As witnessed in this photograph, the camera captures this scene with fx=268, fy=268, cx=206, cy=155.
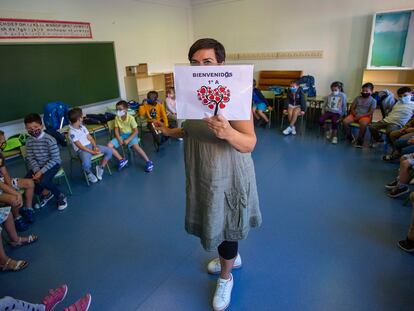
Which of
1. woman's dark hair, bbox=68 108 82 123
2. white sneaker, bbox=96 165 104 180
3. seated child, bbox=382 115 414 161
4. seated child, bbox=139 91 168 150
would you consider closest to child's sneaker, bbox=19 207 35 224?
white sneaker, bbox=96 165 104 180

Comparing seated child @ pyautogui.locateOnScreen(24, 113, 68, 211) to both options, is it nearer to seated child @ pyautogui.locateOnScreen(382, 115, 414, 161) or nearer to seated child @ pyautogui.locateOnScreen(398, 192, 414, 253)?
seated child @ pyautogui.locateOnScreen(398, 192, 414, 253)

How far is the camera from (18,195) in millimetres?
2518

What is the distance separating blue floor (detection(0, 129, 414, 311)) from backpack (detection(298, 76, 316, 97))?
126 inches

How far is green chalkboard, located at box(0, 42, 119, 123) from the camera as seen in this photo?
458 centimetres

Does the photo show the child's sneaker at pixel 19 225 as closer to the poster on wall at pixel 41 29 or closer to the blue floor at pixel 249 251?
the blue floor at pixel 249 251

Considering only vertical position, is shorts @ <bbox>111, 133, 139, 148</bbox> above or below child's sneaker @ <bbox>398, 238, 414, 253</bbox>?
above

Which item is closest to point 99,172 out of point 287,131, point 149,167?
point 149,167

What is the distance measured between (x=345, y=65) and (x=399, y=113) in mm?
2613

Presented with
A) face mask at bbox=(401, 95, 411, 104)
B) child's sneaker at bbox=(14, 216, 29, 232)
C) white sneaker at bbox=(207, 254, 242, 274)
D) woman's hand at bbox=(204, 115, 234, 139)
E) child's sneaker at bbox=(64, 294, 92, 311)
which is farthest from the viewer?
face mask at bbox=(401, 95, 411, 104)

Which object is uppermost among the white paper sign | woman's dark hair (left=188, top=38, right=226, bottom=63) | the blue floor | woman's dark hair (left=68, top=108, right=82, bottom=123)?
woman's dark hair (left=188, top=38, right=226, bottom=63)

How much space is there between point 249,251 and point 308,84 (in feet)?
17.4

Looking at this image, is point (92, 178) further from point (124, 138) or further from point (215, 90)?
point (215, 90)

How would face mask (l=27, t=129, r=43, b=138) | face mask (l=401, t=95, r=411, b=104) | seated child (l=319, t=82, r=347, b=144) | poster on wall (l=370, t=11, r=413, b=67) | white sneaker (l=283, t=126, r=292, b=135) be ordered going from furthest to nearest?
white sneaker (l=283, t=126, r=292, b=135) < poster on wall (l=370, t=11, r=413, b=67) < seated child (l=319, t=82, r=347, b=144) < face mask (l=401, t=95, r=411, b=104) < face mask (l=27, t=129, r=43, b=138)

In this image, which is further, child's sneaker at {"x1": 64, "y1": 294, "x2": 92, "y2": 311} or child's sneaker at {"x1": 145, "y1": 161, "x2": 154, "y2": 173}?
child's sneaker at {"x1": 145, "y1": 161, "x2": 154, "y2": 173}
